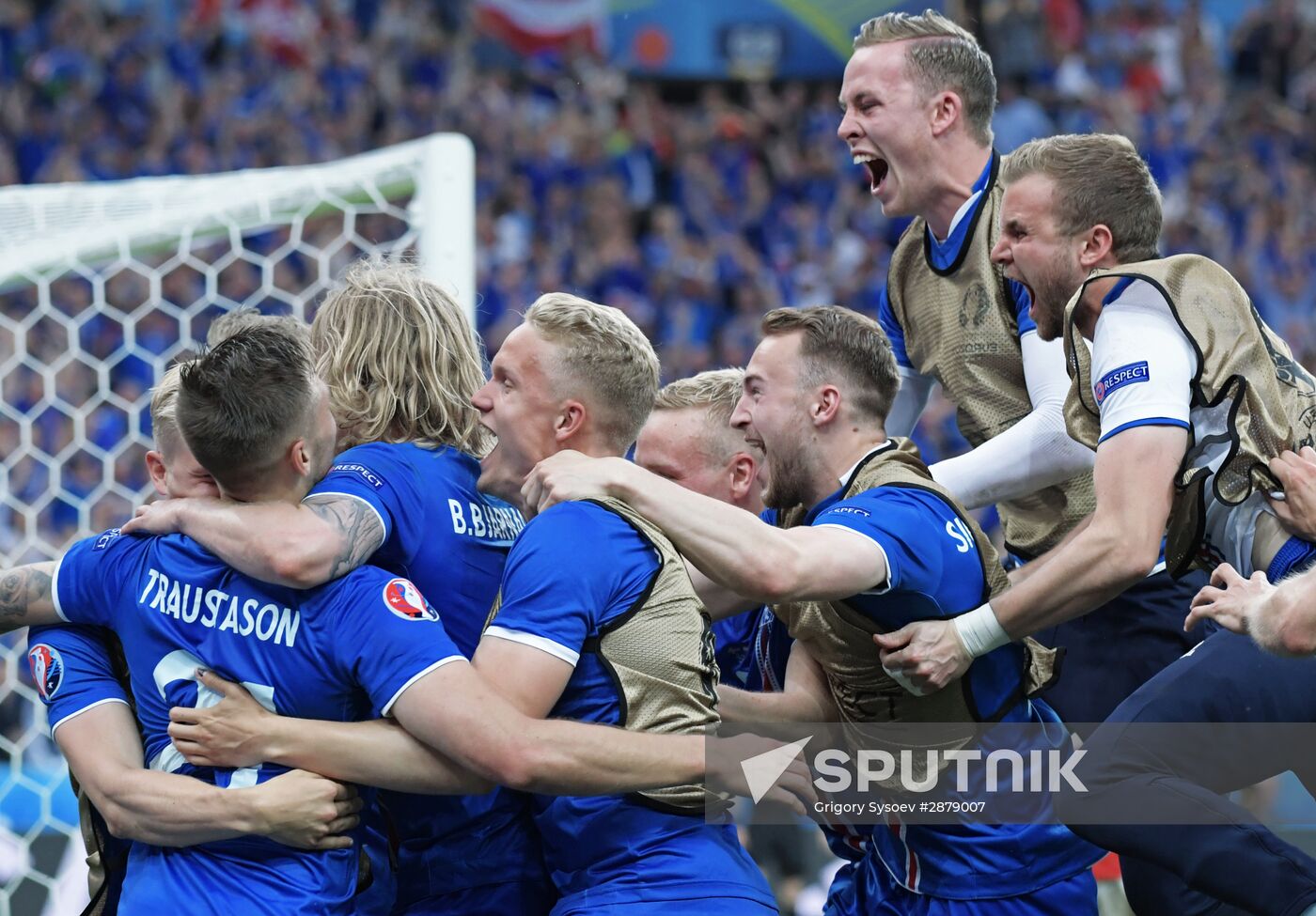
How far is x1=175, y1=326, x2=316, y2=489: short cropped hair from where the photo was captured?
3053mm

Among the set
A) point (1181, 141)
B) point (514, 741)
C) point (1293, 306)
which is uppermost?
point (514, 741)

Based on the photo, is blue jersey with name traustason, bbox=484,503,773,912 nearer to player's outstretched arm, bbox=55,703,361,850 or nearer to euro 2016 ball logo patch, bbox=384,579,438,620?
euro 2016 ball logo patch, bbox=384,579,438,620

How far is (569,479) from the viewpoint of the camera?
3.26m

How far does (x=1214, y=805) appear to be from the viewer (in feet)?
10.8

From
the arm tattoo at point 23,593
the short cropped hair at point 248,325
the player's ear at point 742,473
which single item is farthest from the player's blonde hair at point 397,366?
the player's ear at point 742,473

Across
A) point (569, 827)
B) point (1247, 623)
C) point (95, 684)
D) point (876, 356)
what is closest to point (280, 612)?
point (95, 684)

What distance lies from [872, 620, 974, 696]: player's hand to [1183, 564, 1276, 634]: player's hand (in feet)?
1.70

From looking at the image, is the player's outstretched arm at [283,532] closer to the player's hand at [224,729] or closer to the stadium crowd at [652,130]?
the player's hand at [224,729]

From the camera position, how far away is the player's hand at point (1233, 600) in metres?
3.14

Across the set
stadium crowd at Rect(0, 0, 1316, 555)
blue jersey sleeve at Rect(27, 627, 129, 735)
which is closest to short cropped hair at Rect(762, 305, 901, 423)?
blue jersey sleeve at Rect(27, 627, 129, 735)

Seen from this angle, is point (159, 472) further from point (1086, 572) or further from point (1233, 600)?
point (1233, 600)

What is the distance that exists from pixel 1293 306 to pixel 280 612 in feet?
48.4

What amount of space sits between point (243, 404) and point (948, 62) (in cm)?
253

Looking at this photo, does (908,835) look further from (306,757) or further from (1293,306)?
(1293,306)
